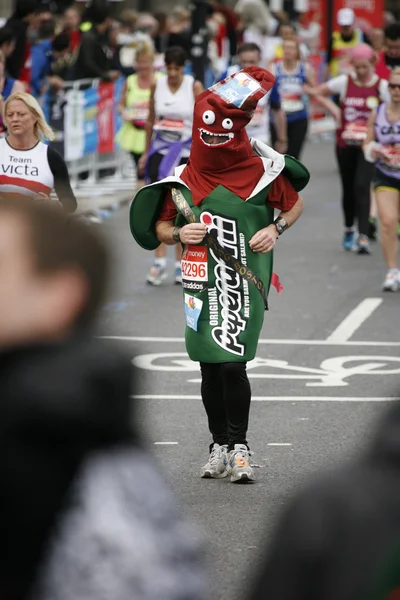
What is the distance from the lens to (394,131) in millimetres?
11953

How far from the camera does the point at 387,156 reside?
39.2 feet

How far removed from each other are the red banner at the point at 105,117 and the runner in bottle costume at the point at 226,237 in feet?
41.8

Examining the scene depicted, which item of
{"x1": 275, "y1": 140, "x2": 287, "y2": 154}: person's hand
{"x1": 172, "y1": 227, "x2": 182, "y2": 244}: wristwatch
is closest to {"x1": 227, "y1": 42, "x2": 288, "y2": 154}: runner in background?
{"x1": 275, "y1": 140, "x2": 287, "y2": 154}: person's hand

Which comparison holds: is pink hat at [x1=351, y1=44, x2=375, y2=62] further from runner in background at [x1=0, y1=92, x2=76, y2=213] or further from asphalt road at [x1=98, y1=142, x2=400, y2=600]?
runner in background at [x1=0, y1=92, x2=76, y2=213]

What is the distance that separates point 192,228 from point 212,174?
11.9 inches

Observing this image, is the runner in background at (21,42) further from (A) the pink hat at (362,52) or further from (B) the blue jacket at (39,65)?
(A) the pink hat at (362,52)

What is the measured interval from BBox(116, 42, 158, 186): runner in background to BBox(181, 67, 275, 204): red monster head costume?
30.4ft

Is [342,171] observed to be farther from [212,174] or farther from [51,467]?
[51,467]

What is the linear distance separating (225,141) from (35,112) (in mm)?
2859

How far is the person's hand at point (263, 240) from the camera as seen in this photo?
21.5ft

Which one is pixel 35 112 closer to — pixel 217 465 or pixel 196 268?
pixel 196 268

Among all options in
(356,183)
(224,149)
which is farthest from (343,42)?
(224,149)

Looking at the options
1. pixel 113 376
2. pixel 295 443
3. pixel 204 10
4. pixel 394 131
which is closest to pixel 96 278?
pixel 113 376

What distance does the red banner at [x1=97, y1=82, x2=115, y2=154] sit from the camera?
63.8 ft
